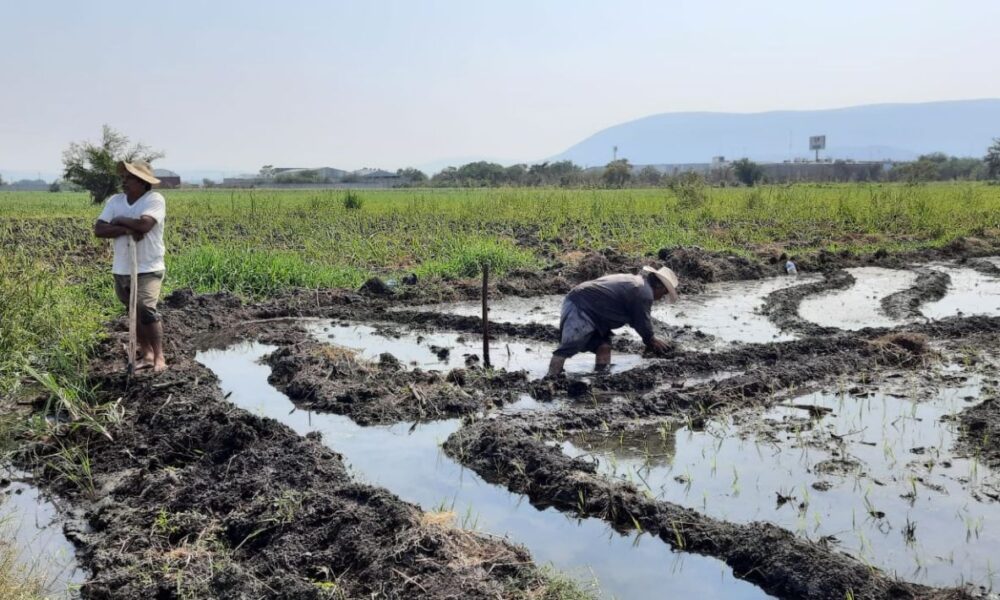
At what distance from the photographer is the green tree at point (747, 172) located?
163 ft

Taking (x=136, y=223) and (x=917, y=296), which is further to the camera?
(x=917, y=296)

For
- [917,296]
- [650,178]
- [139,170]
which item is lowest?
[917,296]

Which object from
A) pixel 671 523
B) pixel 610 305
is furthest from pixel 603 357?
pixel 671 523

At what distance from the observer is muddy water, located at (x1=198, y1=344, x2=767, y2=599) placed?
371cm

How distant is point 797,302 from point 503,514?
7.01m

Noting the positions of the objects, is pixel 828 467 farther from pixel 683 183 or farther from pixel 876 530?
pixel 683 183

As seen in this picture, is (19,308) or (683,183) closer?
(19,308)

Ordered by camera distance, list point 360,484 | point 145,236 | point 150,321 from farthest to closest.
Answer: point 150,321 → point 145,236 → point 360,484

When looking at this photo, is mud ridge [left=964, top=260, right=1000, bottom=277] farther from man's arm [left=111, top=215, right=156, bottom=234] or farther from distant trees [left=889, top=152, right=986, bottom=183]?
distant trees [left=889, top=152, right=986, bottom=183]

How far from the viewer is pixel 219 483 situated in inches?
176

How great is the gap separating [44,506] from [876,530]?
4.41 m

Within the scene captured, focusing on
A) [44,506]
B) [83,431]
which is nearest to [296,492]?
[44,506]

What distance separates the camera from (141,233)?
19.9 feet

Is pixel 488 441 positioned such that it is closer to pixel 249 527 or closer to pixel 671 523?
pixel 671 523
